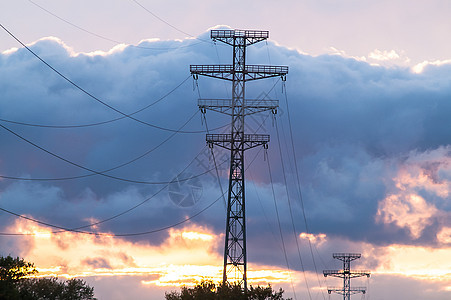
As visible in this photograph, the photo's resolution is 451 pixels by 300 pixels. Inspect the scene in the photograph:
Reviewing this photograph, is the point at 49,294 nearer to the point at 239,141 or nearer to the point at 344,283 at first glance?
the point at 239,141

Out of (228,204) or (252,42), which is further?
(252,42)

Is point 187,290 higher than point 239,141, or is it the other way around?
point 239,141

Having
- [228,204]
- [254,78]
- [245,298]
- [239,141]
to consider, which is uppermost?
[254,78]

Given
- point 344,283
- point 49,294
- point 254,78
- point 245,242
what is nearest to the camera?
point 245,242

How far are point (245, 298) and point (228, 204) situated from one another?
15.6 meters

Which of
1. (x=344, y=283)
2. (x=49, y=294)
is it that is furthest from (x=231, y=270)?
(x=344, y=283)

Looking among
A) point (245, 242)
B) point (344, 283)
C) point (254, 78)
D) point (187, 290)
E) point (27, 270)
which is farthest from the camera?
point (344, 283)

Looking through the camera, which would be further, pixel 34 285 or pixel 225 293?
pixel 34 285

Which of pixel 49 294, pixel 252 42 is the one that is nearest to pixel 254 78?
pixel 252 42

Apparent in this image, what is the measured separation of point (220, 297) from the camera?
86.4 metres

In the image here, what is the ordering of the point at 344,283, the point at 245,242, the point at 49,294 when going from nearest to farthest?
the point at 245,242 < the point at 49,294 < the point at 344,283

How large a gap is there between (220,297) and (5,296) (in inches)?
938

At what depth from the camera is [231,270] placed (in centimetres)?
7769

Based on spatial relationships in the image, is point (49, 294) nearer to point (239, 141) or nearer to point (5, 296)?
point (5, 296)
